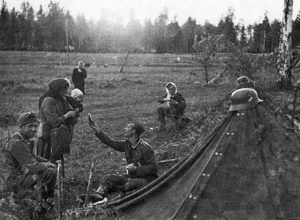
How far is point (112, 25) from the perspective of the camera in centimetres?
9112

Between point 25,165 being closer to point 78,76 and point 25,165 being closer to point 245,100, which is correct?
point 245,100

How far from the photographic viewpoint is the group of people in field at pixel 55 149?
5297mm

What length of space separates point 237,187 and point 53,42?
7147 centimetres

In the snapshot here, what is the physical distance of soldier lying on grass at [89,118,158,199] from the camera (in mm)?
6086

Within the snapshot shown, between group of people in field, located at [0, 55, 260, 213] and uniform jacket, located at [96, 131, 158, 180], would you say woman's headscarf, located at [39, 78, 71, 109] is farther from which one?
uniform jacket, located at [96, 131, 158, 180]

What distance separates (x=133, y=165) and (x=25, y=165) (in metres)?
1.63

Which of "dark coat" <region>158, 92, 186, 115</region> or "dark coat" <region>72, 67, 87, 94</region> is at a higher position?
"dark coat" <region>72, 67, 87, 94</region>

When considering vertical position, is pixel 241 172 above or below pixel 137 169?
above

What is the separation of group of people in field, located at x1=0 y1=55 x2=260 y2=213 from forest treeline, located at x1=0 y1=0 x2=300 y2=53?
50402 millimetres

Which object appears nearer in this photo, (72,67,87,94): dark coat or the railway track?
the railway track

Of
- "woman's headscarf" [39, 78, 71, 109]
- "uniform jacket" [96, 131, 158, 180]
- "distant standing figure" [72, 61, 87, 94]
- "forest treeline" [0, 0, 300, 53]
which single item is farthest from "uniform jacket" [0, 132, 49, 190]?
"forest treeline" [0, 0, 300, 53]

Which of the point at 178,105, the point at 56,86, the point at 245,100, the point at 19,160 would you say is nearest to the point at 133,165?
the point at 19,160

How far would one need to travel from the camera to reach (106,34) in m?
83.9

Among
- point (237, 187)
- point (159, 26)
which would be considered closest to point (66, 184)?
point (237, 187)
